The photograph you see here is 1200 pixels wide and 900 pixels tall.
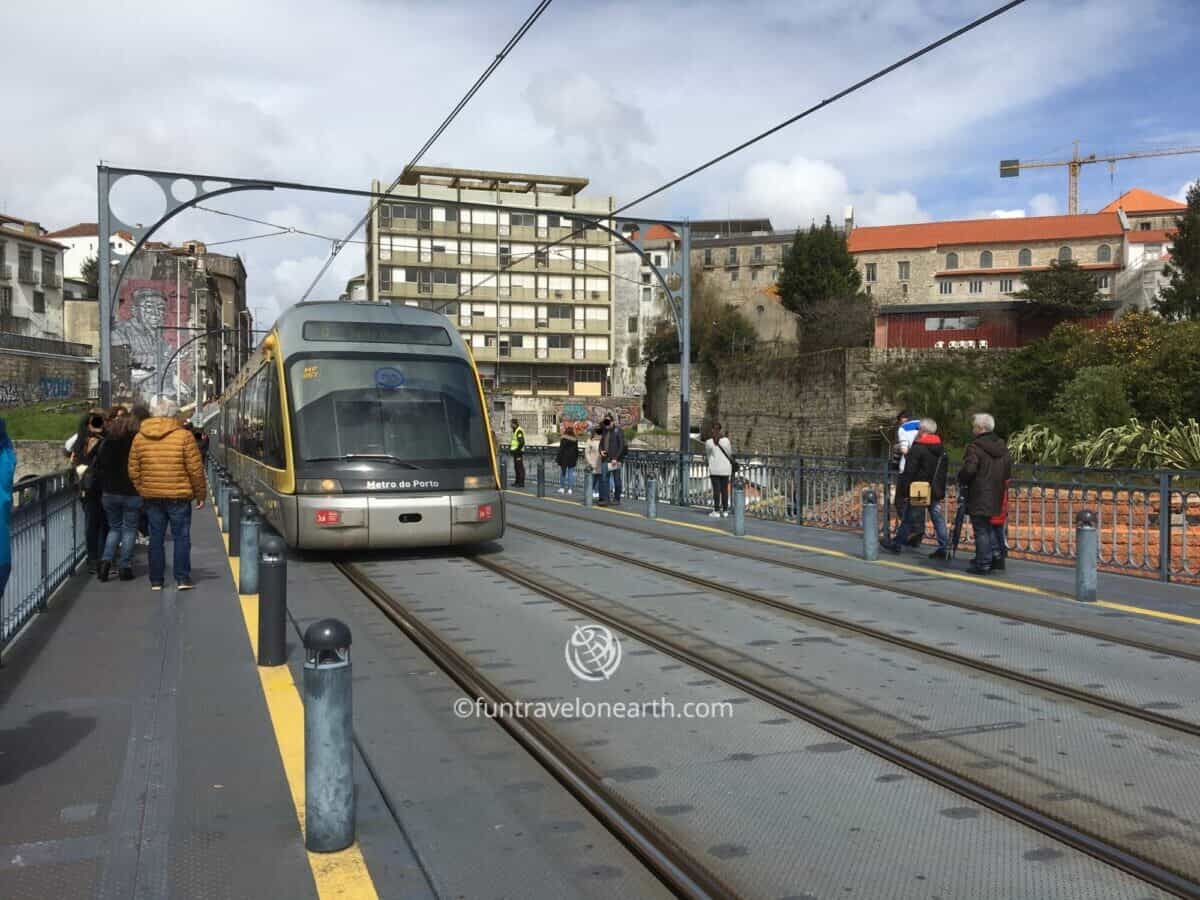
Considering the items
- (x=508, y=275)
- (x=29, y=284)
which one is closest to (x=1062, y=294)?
(x=508, y=275)

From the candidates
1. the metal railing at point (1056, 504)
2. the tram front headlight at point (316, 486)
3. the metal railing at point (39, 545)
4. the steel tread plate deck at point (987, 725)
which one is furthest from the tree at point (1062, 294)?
the metal railing at point (39, 545)

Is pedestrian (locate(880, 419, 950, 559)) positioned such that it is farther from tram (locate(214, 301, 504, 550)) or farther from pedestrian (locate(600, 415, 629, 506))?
pedestrian (locate(600, 415, 629, 506))

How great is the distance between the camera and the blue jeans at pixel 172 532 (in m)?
9.71

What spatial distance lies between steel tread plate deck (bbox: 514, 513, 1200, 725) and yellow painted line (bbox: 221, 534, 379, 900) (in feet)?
14.5

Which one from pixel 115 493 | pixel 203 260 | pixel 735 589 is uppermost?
pixel 203 260

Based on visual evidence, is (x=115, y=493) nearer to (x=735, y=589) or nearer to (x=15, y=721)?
(x=15, y=721)

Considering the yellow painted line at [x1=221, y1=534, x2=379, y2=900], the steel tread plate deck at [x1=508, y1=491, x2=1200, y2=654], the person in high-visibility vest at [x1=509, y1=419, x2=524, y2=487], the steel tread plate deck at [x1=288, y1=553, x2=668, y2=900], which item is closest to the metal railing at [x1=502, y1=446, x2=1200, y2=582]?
the steel tread plate deck at [x1=508, y1=491, x2=1200, y2=654]

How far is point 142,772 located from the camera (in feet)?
15.6

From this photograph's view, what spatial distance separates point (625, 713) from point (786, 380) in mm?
50425

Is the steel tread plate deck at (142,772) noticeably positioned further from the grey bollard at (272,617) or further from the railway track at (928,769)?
the railway track at (928,769)

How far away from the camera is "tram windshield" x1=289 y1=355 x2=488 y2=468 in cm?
1197

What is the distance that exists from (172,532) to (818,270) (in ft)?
204

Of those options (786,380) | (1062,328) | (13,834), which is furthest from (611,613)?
(786,380)

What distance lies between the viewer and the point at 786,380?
55.1m
